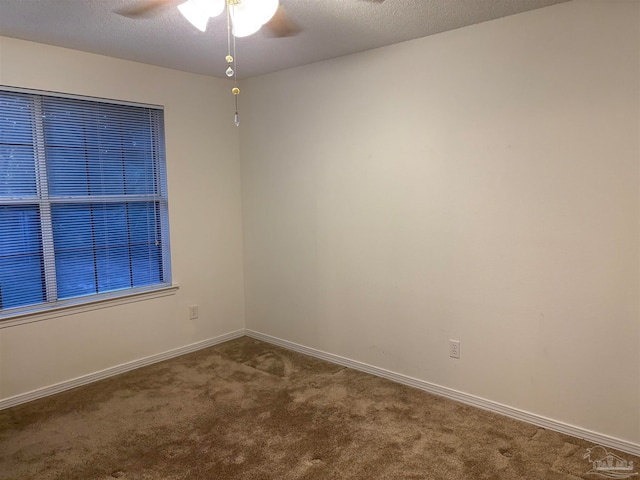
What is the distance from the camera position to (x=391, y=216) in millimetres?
3170

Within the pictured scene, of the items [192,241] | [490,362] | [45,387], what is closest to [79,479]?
[45,387]

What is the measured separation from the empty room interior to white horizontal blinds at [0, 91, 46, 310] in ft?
0.18

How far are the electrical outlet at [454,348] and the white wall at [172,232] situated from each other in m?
2.11

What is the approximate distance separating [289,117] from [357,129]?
0.72m

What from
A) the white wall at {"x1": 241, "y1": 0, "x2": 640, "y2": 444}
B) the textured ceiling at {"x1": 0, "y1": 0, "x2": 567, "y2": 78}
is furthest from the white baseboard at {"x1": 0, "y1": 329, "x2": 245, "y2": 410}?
the textured ceiling at {"x1": 0, "y1": 0, "x2": 567, "y2": 78}

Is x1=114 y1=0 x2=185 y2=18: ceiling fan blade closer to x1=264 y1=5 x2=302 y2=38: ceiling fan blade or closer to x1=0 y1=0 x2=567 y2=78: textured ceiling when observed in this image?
x1=0 y1=0 x2=567 y2=78: textured ceiling

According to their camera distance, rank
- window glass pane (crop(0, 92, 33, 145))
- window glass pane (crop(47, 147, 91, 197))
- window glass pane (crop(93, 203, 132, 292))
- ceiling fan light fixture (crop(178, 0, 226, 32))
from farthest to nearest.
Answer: window glass pane (crop(93, 203, 132, 292)), window glass pane (crop(47, 147, 91, 197)), window glass pane (crop(0, 92, 33, 145)), ceiling fan light fixture (crop(178, 0, 226, 32))

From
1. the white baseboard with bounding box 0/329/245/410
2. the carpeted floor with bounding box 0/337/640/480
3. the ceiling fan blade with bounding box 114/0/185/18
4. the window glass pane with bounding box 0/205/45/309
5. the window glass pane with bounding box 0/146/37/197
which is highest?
the ceiling fan blade with bounding box 114/0/185/18

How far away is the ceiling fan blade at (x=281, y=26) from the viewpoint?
245 cm

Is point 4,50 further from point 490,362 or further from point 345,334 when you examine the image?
point 490,362

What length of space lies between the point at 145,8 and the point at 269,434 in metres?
2.40

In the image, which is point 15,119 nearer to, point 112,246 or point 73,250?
point 73,250

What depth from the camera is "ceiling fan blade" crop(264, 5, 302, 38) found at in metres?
2.45

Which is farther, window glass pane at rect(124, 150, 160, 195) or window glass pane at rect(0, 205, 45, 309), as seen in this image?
window glass pane at rect(124, 150, 160, 195)
